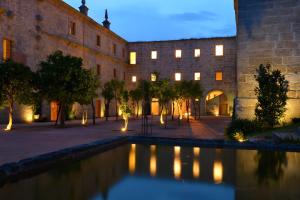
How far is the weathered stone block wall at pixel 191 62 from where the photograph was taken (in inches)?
1486

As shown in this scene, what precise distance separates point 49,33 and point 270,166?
22.0 metres

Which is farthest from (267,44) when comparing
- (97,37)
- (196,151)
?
(97,37)

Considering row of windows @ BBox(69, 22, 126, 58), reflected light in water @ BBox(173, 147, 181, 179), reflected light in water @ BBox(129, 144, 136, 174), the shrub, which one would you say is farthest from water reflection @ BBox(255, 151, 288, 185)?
row of windows @ BBox(69, 22, 126, 58)

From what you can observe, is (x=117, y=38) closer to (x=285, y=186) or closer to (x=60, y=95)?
(x=60, y=95)

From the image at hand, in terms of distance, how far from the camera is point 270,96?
1179 centimetres

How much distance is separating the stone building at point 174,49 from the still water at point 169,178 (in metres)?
4.89

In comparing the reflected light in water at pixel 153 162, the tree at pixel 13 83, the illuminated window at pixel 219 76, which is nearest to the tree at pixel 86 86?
the tree at pixel 13 83

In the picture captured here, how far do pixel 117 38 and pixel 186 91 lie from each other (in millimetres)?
15628

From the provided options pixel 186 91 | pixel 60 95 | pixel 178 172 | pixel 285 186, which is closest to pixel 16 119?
pixel 60 95

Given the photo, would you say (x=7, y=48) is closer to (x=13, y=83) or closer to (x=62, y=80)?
(x=62, y=80)

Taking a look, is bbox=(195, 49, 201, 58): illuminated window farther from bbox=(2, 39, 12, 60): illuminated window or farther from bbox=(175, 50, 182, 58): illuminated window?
bbox=(2, 39, 12, 60): illuminated window

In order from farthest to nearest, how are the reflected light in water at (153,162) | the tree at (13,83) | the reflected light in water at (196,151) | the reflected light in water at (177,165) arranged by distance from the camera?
Result: the tree at (13,83)
the reflected light in water at (196,151)
the reflected light in water at (153,162)
the reflected light in water at (177,165)

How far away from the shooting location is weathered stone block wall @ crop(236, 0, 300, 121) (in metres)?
12.4

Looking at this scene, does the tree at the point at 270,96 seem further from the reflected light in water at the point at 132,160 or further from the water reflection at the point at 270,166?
the reflected light in water at the point at 132,160
